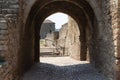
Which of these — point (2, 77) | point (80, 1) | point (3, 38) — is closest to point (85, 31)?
point (80, 1)

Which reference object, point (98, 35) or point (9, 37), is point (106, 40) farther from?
point (9, 37)

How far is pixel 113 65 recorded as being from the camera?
7.79 metres

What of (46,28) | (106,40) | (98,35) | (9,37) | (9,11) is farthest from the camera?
(46,28)

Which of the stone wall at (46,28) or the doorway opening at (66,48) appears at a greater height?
the stone wall at (46,28)

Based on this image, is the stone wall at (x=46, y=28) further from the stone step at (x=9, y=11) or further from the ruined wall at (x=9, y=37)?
the stone step at (x=9, y=11)

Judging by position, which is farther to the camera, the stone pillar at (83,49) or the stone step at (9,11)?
the stone pillar at (83,49)

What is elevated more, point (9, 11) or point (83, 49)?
point (9, 11)

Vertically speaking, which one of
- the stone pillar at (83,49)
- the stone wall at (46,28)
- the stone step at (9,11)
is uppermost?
the stone wall at (46,28)

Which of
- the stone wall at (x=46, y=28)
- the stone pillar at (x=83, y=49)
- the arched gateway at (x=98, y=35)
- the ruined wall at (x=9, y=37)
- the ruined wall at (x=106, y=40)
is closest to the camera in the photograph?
the ruined wall at (x=9, y=37)

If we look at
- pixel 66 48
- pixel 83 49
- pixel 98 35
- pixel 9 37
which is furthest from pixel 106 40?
pixel 66 48

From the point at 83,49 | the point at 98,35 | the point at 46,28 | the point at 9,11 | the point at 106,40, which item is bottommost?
the point at 83,49

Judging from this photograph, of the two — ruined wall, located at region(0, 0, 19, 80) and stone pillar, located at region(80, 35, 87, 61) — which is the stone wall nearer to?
stone pillar, located at region(80, 35, 87, 61)

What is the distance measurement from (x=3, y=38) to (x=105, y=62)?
11.6 feet

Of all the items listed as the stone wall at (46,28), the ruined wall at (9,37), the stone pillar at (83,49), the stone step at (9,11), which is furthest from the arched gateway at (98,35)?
the stone wall at (46,28)
